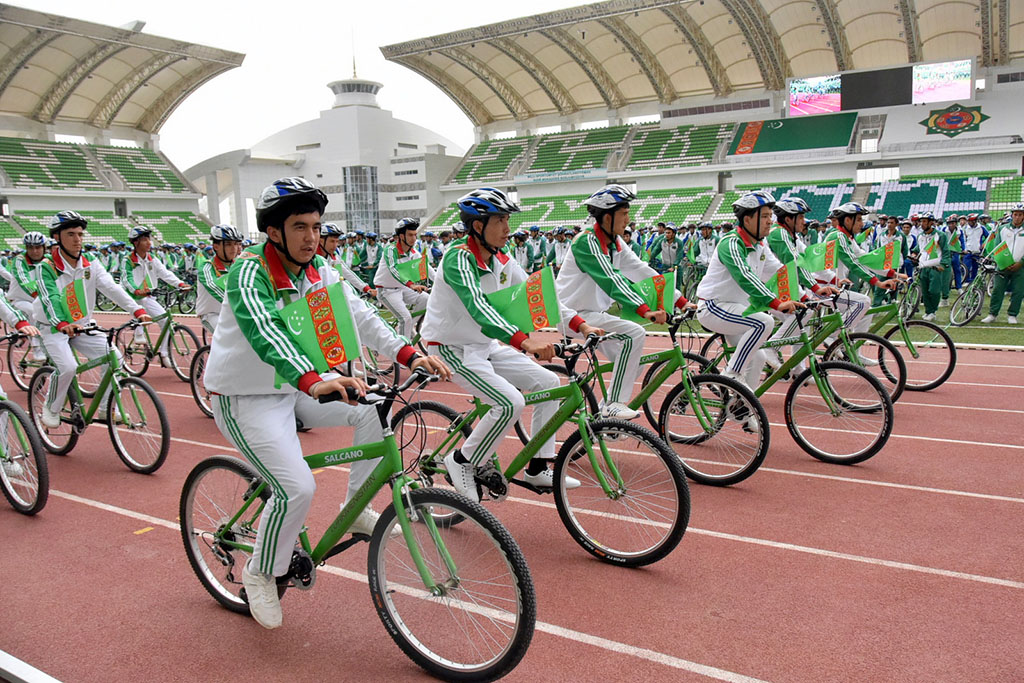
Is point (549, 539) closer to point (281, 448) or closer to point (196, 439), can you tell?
point (281, 448)

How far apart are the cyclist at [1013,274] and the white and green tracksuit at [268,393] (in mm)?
13431

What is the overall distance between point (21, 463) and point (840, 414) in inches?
241

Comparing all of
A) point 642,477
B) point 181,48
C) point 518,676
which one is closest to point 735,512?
point 642,477

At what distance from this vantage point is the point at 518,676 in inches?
125

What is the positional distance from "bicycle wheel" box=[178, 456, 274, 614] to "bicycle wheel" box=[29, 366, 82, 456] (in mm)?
3373

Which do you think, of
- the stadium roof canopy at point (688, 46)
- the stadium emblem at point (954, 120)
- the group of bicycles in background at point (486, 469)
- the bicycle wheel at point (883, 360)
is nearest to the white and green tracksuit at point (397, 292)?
the group of bicycles in background at point (486, 469)

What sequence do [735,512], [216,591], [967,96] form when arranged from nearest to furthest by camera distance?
[216,591]
[735,512]
[967,96]

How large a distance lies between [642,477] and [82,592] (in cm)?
314

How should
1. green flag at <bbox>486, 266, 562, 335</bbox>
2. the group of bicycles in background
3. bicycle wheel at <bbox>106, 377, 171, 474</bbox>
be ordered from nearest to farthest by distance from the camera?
the group of bicycles in background
green flag at <bbox>486, 266, 562, 335</bbox>
bicycle wheel at <bbox>106, 377, 171, 474</bbox>

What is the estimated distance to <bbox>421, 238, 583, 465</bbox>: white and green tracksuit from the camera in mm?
4398

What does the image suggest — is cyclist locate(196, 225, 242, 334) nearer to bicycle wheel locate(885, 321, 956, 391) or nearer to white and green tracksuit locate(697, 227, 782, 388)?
white and green tracksuit locate(697, 227, 782, 388)

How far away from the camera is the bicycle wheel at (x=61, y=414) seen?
6.51 metres

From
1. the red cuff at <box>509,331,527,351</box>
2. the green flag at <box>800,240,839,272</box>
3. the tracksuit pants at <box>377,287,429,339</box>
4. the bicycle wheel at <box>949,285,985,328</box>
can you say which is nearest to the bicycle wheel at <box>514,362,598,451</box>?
the red cuff at <box>509,331,527,351</box>

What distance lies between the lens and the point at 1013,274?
13273mm
